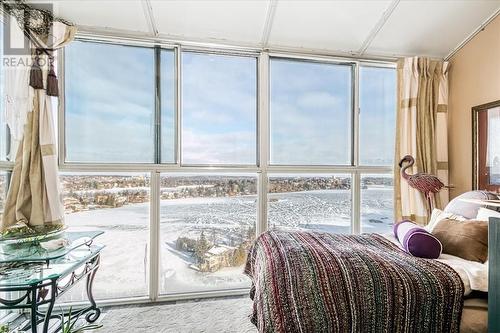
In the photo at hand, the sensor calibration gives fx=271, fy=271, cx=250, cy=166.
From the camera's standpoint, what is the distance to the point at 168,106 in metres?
2.70

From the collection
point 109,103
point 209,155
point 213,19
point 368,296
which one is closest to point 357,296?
point 368,296

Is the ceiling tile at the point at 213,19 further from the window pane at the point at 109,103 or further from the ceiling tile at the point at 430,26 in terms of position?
the ceiling tile at the point at 430,26

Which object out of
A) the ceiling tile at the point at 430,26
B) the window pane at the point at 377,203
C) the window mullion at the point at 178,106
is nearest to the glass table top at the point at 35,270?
the window mullion at the point at 178,106

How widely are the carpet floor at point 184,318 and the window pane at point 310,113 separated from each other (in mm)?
1468

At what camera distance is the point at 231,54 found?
2.79m

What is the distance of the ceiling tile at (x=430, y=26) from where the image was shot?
2.40 meters

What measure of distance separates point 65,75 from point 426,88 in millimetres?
3559

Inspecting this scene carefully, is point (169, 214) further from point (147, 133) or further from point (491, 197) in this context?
point (491, 197)

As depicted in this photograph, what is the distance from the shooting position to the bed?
1.33 meters

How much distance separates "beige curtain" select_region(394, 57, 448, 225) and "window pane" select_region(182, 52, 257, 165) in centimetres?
155

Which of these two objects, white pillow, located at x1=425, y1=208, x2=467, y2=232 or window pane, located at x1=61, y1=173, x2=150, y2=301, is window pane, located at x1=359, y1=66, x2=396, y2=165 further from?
window pane, located at x1=61, y1=173, x2=150, y2=301

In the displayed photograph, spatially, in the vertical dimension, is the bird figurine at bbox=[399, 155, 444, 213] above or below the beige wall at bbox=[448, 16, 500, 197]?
below

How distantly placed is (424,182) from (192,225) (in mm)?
2319

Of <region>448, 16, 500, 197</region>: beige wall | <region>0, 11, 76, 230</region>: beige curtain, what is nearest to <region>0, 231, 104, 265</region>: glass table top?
<region>0, 11, 76, 230</region>: beige curtain
